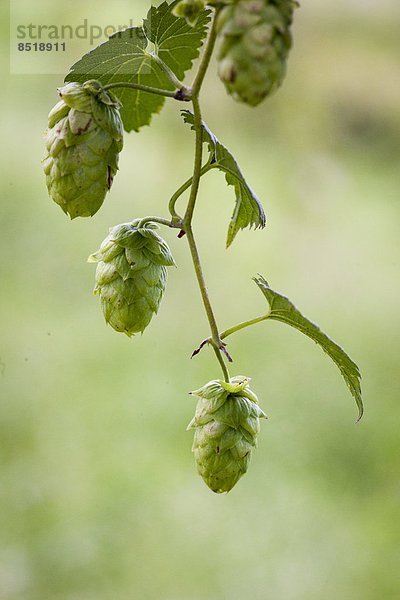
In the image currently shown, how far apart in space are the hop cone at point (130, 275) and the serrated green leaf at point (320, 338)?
3.9 inches

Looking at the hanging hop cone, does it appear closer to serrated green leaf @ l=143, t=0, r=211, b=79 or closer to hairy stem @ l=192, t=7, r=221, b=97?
hairy stem @ l=192, t=7, r=221, b=97

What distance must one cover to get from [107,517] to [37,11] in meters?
2.02

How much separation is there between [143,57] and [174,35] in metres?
0.04

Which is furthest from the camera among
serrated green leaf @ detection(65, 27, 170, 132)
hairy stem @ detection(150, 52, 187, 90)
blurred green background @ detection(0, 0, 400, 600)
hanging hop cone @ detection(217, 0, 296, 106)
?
blurred green background @ detection(0, 0, 400, 600)

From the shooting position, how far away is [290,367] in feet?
9.28

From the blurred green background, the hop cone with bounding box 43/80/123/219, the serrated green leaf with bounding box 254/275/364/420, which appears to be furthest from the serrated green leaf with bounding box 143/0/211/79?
the blurred green background

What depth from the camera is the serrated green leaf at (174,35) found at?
77cm

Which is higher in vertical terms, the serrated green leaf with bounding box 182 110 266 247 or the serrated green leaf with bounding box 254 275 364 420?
the serrated green leaf with bounding box 182 110 266 247

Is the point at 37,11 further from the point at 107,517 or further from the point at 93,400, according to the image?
the point at 107,517

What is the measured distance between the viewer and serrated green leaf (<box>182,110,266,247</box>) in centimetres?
71

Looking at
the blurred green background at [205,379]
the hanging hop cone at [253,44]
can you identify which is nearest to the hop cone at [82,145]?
the hanging hop cone at [253,44]

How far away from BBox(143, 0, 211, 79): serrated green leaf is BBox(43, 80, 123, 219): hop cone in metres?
0.12

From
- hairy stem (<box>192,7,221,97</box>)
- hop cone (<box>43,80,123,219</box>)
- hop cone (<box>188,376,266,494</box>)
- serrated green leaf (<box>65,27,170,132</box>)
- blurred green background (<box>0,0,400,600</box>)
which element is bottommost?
hop cone (<box>188,376,266,494</box>)

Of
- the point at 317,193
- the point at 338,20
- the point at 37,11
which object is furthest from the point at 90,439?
the point at 338,20
